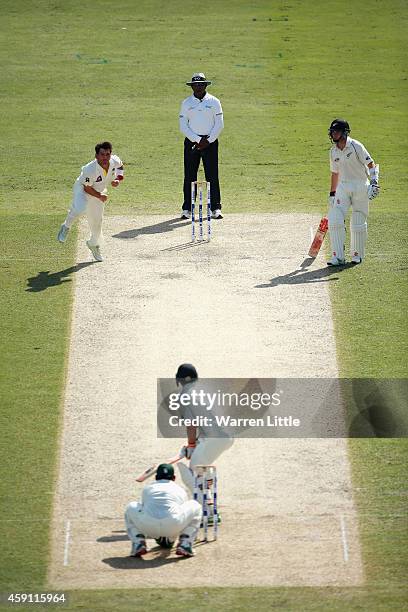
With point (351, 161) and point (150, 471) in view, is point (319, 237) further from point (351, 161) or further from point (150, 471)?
point (150, 471)

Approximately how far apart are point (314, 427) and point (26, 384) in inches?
133

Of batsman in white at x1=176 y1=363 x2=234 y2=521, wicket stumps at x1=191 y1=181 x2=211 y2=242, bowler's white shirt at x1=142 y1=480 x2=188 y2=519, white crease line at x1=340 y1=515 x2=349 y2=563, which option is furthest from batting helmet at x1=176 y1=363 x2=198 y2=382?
wicket stumps at x1=191 y1=181 x2=211 y2=242

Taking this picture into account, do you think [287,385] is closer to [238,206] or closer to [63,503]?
[63,503]

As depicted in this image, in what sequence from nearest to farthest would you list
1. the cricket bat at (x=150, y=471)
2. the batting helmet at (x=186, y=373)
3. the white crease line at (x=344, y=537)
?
the white crease line at (x=344, y=537) → the cricket bat at (x=150, y=471) → the batting helmet at (x=186, y=373)

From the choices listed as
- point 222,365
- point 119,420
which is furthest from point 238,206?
point 119,420

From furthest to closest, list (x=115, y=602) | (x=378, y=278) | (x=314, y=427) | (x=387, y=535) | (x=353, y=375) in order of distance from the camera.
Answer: (x=378, y=278) < (x=353, y=375) < (x=314, y=427) < (x=387, y=535) < (x=115, y=602)

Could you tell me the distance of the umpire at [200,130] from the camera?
21094 mm

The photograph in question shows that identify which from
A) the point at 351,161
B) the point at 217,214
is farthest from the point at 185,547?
the point at 217,214

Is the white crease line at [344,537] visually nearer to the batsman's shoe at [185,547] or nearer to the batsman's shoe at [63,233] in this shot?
the batsman's shoe at [185,547]

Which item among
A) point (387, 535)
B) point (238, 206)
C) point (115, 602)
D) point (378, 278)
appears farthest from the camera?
point (238, 206)

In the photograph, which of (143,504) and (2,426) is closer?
(143,504)

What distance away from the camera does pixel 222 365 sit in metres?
16.3

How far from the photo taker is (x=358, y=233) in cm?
1945

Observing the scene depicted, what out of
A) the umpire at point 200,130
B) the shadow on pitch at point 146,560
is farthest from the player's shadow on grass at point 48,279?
the shadow on pitch at point 146,560
